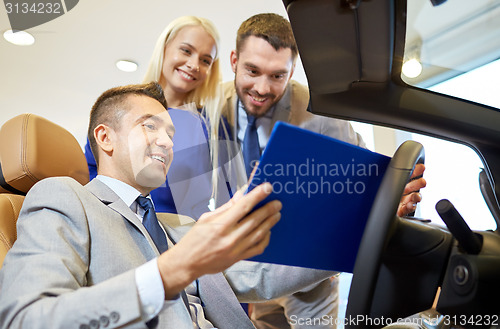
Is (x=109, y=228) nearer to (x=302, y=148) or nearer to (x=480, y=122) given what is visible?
(x=302, y=148)

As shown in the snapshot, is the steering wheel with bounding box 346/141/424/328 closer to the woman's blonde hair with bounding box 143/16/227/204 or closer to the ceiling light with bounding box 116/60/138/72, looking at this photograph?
the woman's blonde hair with bounding box 143/16/227/204

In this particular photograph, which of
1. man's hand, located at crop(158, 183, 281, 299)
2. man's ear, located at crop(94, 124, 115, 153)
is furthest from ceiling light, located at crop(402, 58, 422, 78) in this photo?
man's ear, located at crop(94, 124, 115, 153)

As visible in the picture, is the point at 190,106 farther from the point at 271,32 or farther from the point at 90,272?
the point at 90,272

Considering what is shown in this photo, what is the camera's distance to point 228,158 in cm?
165

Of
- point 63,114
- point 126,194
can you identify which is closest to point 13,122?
point 126,194

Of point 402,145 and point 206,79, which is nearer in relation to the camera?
point 402,145

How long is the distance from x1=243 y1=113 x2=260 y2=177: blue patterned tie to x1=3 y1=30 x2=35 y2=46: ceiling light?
109 inches

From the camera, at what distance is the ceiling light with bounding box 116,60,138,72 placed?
13.7ft

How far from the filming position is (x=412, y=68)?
2.29 feet

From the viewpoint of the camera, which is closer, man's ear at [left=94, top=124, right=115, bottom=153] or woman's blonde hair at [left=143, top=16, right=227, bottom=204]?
man's ear at [left=94, top=124, right=115, bottom=153]

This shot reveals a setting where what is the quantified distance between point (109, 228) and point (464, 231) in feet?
2.27

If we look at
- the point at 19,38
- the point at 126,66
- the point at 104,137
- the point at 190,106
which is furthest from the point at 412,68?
the point at 126,66

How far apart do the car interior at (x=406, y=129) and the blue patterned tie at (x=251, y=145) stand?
2.90 ft

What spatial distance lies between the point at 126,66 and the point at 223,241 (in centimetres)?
387
